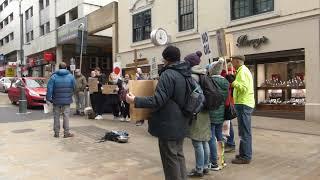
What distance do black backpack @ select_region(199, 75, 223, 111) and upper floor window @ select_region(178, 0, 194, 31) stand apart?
41.3 ft

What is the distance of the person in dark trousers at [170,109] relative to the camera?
4.64 m

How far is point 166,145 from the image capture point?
4.79 meters

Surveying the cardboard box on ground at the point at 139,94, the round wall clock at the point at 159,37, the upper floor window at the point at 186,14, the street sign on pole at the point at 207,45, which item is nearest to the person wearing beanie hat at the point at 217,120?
the cardboard box on ground at the point at 139,94

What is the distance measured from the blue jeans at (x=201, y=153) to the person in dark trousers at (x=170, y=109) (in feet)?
3.81

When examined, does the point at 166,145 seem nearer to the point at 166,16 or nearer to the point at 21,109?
the point at 21,109

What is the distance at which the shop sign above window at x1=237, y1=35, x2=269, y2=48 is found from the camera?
14.6m

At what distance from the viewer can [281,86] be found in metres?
14.8

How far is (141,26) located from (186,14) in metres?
3.74

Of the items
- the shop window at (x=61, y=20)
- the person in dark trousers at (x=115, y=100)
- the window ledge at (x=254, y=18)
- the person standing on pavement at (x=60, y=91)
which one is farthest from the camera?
the shop window at (x=61, y=20)

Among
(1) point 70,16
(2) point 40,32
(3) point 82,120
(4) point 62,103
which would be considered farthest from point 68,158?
(2) point 40,32

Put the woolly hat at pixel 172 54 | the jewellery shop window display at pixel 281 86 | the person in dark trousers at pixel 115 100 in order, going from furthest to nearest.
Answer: the jewellery shop window display at pixel 281 86 < the person in dark trousers at pixel 115 100 < the woolly hat at pixel 172 54

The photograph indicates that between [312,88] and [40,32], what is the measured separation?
Answer: 31.7m

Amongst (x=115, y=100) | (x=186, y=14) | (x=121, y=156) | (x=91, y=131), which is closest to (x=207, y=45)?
(x=121, y=156)

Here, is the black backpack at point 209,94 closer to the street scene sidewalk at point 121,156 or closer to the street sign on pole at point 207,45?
the street scene sidewalk at point 121,156
